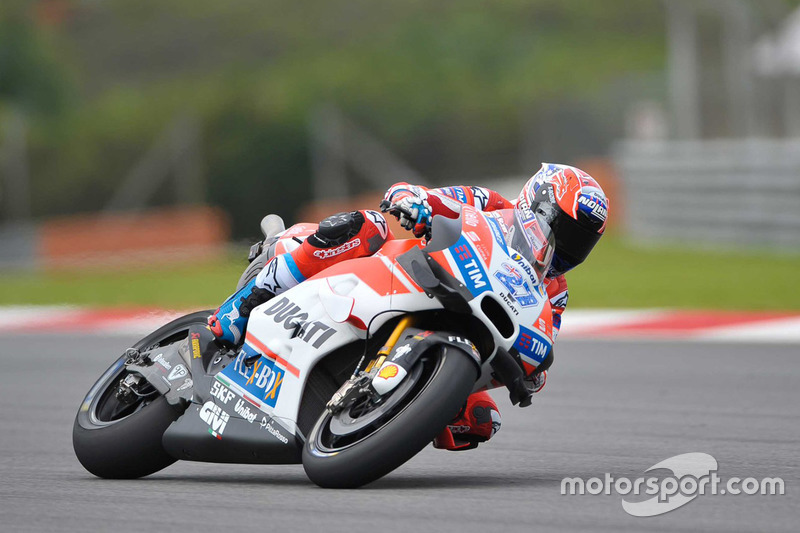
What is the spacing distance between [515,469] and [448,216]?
3.54 feet

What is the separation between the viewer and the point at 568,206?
16.8ft

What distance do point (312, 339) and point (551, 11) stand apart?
76.9m

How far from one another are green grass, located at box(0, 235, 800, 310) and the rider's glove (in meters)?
6.28

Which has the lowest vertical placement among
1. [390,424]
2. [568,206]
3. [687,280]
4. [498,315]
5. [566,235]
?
[687,280]

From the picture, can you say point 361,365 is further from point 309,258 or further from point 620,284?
point 620,284

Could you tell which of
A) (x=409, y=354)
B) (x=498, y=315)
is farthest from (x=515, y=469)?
(x=409, y=354)

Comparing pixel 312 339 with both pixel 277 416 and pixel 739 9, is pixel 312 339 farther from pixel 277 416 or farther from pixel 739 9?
pixel 739 9

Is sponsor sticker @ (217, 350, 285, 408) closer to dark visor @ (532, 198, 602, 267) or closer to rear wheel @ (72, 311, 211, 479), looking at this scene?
rear wheel @ (72, 311, 211, 479)

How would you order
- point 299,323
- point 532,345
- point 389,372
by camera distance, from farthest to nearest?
point 299,323
point 532,345
point 389,372

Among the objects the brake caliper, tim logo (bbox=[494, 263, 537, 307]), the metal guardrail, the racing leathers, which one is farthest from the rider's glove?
the metal guardrail

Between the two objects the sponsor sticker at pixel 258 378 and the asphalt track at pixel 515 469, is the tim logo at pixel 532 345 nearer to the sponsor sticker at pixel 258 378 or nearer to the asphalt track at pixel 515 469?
the asphalt track at pixel 515 469

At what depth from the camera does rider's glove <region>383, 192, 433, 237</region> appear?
497 centimetres

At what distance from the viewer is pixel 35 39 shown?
44656 millimetres

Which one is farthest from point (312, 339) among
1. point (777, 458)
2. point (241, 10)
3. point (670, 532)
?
point (241, 10)
